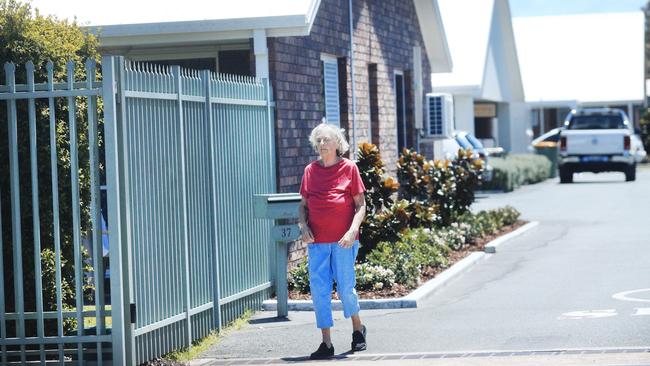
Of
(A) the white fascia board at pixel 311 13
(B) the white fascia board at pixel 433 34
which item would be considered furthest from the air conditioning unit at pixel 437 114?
(A) the white fascia board at pixel 311 13

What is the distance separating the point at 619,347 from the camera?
31.9ft

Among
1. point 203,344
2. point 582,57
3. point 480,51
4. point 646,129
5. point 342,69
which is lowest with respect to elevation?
point 203,344

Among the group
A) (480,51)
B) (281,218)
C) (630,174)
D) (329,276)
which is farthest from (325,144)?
(630,174)

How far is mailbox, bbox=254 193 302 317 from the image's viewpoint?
39.2 feet

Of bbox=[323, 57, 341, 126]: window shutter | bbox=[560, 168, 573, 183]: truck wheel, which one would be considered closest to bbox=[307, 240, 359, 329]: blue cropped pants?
bbox=[323, 57, 341, 126]: window shutter

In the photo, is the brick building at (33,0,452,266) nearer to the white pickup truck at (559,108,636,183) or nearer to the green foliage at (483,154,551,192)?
the green foliage at (483,154,551,192)

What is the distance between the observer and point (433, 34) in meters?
22.7

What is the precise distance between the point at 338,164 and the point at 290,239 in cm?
223

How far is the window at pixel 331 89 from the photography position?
16.5 m

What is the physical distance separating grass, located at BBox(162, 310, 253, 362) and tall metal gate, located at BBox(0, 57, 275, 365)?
0.23ft

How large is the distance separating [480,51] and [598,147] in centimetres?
415

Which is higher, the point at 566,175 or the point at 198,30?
the point at 198,30

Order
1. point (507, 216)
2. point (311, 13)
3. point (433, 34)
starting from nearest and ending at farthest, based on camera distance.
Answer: point (311, 13) → point (507, 216) → point (433, 34)

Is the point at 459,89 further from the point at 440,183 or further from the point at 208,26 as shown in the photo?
the point at 208,26
